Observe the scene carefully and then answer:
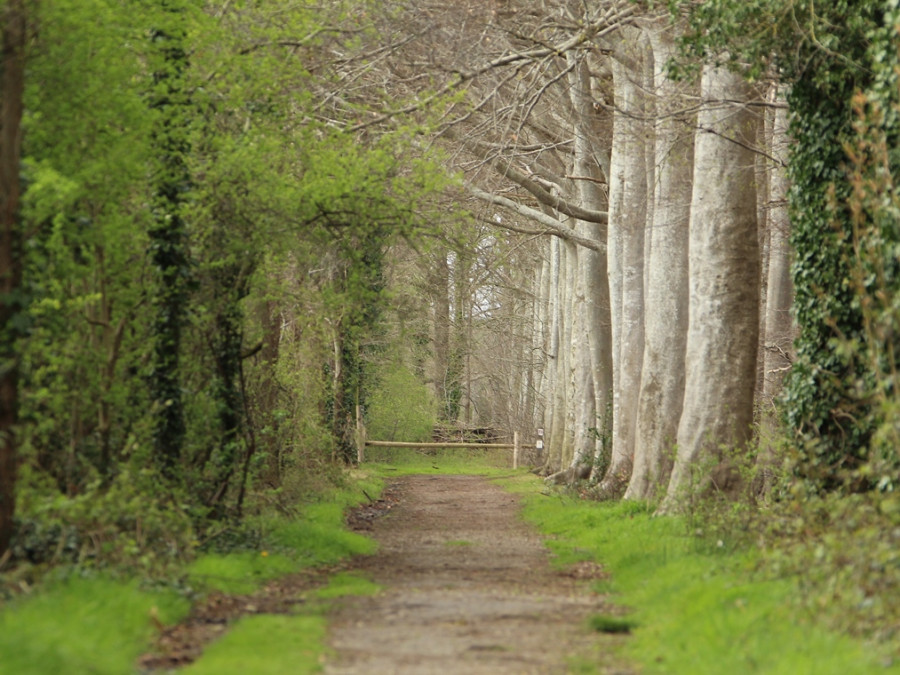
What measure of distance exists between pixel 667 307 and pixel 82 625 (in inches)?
499

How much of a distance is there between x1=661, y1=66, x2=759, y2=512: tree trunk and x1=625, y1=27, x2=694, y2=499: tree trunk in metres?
2.56

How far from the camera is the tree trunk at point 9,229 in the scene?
905 centimetres

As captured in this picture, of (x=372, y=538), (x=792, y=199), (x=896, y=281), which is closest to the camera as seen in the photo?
(x=896, y=281)

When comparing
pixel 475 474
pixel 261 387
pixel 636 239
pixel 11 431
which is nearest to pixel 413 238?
pixel 261 387

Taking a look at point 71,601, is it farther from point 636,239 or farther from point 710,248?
point 636,239

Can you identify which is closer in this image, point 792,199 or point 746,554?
point 746,554

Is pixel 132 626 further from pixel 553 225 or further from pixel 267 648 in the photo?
pixel 553 225

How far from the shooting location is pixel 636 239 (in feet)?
74.0

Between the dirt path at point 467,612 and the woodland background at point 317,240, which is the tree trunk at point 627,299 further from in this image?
the dirt path at point 467,612

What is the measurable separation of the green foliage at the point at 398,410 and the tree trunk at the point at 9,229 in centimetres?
3745

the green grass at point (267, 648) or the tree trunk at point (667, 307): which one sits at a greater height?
the tree trunk at point (667, 307)

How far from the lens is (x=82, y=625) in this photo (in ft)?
26.4

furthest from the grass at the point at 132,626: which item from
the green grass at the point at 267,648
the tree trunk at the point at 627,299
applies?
the tree trunk at the point at 627,299

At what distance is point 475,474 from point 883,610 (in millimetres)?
33374
